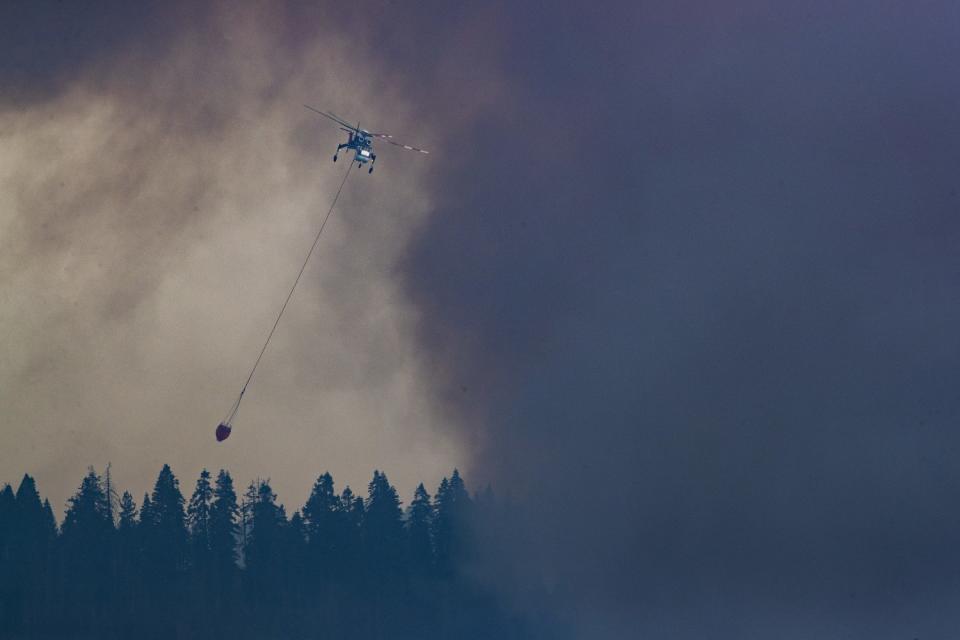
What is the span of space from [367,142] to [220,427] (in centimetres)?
3779

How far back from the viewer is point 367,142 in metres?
196

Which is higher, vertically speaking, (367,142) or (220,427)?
(367,142)

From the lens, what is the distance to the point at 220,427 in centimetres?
18775
